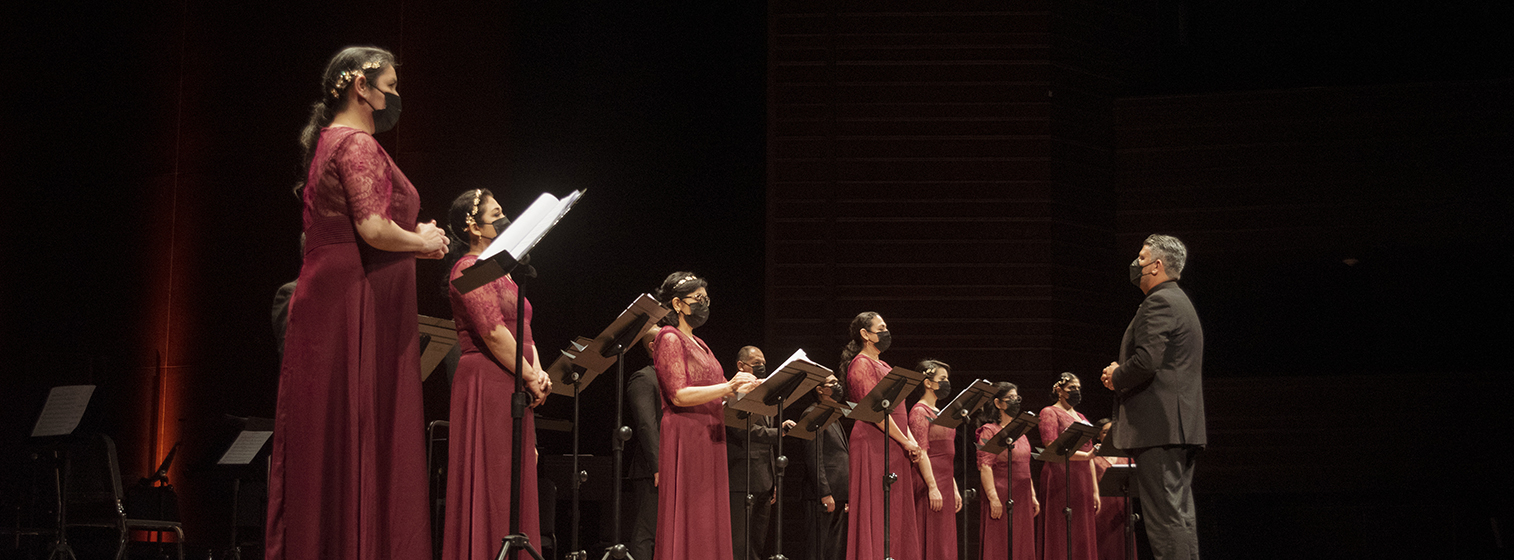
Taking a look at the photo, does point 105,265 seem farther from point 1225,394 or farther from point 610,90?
point 1225,394

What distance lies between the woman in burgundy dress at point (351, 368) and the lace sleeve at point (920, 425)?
484cm

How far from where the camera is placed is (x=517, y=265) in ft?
10.8

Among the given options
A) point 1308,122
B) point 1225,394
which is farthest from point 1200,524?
point 1308,122

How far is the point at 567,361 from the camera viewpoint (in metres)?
4.75

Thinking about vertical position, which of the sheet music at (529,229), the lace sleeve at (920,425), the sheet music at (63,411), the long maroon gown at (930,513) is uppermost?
the sheet music at (529,229)

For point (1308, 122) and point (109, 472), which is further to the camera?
point (1308, 122)

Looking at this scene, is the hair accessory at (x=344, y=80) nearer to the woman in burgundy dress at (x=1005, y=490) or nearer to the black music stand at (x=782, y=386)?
the black music stand at (x=782, y=386)

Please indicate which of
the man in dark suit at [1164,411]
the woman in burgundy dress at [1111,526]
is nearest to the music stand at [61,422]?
the man in dark suit at [1164,411]

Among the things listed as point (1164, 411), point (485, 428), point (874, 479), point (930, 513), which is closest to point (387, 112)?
point (485, 428)

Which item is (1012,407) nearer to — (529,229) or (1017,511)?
(1017,511)

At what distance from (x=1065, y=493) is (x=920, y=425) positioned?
176 centimetres

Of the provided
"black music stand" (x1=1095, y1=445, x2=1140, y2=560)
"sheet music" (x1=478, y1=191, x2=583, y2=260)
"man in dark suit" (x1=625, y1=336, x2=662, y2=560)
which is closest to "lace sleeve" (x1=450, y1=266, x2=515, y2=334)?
"sheet music" (x1=478, y1=191, x2=583, y2=260)

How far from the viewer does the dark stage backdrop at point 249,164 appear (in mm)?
9312

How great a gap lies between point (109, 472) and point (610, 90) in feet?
15.3
